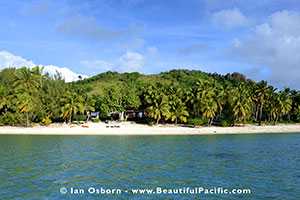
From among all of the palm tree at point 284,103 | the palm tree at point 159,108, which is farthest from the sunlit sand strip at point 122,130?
the palm tree at point 284,103

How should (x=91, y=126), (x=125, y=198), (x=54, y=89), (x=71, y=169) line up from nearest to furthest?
(x=125, y=198), (x=71, y=169), (x=91, y=126), (x=54, y=89)

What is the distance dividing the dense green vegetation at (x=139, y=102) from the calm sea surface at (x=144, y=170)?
32359mm

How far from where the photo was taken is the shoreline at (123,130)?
82.9 metres

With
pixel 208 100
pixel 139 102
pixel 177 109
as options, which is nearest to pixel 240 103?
pixel 208 100

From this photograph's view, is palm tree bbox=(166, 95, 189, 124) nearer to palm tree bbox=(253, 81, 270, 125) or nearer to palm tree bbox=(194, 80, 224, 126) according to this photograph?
palm tree bbox=(194, 80, 224, 126)

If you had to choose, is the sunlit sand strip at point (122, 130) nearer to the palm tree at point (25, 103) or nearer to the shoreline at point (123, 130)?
the shoreline at point (123, 130)

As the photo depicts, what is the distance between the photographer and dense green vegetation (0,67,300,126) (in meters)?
89.4

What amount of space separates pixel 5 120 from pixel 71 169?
56.2 metres

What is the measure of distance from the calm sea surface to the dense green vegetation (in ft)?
106

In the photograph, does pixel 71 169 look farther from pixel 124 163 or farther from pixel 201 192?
pixel 201 192

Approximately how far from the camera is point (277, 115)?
4144 inches

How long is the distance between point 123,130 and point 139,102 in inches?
547

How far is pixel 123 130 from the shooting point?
3361 inches

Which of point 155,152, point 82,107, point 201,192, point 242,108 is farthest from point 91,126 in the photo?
point 201,192
